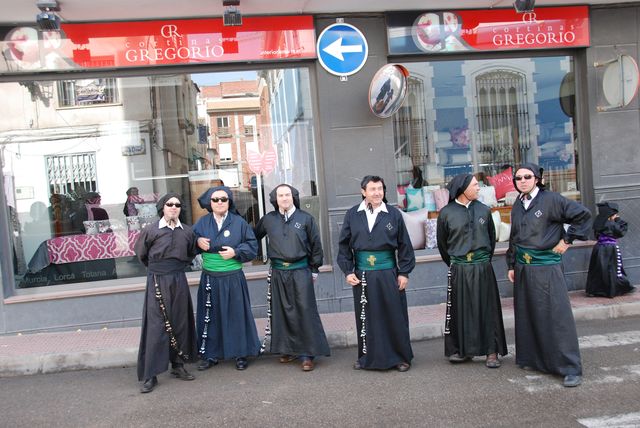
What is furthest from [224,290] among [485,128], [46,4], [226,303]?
[485,128]

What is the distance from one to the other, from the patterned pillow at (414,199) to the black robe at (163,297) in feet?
13.0

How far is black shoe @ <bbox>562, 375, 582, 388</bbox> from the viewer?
16.7 feet

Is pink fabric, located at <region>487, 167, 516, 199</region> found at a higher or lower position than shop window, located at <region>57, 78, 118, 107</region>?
lower

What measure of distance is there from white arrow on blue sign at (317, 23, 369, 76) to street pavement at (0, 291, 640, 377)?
331 centimetres

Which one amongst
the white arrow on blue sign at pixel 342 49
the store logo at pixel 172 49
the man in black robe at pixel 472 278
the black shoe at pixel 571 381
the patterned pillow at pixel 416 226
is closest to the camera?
the black shoe at pixel 571 381

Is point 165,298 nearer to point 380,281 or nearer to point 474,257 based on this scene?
point 380,281

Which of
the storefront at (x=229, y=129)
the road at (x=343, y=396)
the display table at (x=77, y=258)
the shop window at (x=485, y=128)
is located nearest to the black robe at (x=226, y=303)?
the road at (x=343, y=396)

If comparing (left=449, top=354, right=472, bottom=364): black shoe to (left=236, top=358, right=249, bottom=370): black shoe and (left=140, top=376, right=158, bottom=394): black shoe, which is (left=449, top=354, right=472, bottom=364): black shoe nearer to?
(left=236, top=358, right=249, bottom=370): black shoe

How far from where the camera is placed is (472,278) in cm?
577

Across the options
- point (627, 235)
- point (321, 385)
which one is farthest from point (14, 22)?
point (627, 235)

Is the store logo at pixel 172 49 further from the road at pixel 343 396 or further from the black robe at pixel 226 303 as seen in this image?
the road at pixel 343 396

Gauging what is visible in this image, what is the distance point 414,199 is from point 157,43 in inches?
165

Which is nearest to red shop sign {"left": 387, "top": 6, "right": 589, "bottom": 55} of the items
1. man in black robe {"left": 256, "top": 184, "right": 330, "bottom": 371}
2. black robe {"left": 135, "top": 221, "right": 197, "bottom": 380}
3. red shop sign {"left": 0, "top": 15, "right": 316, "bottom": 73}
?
red shop sign {"left": 0, "top": 15, "right": 316, "bottom": 73}

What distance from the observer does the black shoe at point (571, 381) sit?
16.7 ft
